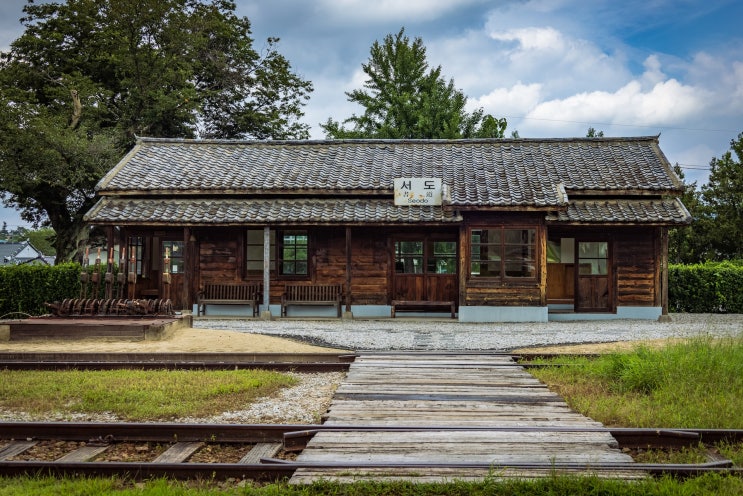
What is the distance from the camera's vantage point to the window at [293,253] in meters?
16.9

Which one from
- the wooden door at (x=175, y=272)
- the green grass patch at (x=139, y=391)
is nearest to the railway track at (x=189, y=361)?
the green grass patch at (x=139, y=391)

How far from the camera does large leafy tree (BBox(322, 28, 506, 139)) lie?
30562mm

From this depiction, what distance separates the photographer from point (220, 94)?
3017cm

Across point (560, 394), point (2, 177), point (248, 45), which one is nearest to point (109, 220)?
point (2, 177)

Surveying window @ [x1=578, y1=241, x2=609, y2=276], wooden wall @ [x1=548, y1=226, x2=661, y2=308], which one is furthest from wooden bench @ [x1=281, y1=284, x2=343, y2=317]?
wooden wall @ [x1=548, y1=226, x2=661, y2=308]

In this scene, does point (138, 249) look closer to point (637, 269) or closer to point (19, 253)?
point (637, 269)

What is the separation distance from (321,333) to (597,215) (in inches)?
326

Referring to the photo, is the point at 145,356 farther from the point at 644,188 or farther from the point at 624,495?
the point at 644,188

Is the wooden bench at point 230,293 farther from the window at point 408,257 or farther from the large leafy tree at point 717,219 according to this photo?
the large leafy tree at point 717,219

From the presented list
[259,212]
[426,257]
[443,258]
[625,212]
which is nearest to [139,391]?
[259,212]

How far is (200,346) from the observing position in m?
10.0

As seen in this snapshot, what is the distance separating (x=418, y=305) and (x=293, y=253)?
158 inches

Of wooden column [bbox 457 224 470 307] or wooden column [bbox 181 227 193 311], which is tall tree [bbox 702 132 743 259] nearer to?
wooden column [bbox 457 224 470 307]

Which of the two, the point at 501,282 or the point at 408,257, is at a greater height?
the point at 408,257
